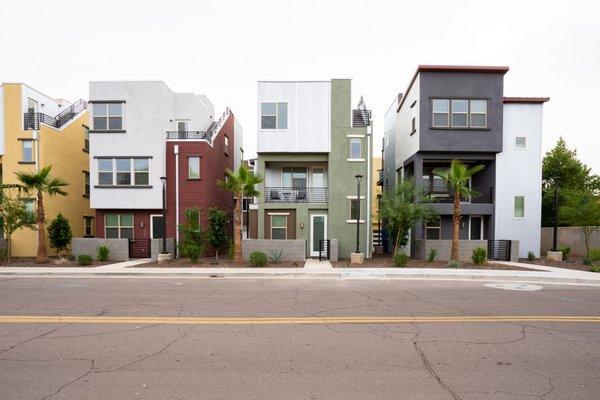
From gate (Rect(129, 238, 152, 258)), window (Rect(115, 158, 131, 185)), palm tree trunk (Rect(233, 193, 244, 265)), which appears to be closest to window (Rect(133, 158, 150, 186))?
window (Rect(115, 158, 131, 185))

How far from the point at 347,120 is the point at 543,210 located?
19.5 metres

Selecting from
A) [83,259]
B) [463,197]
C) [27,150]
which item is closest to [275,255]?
[83,259]

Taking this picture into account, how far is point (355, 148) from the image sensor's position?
1997 cm

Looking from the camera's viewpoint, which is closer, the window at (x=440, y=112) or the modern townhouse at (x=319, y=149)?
the window at (x=440, y=112)

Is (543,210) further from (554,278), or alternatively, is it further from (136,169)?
(136,169)

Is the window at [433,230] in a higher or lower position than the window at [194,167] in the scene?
lower

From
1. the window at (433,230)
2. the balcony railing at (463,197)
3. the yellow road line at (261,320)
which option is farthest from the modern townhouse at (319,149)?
the yellow road line at (261,320)

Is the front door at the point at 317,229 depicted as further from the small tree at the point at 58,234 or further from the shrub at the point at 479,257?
the small tree at the point at 58,234

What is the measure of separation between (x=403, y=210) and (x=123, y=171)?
16925 mm

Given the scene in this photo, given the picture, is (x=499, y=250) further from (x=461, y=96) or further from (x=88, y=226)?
(x=88, y=226)

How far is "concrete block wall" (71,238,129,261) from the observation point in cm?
1762

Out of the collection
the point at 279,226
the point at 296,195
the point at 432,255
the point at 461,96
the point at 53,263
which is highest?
the point at 461,96

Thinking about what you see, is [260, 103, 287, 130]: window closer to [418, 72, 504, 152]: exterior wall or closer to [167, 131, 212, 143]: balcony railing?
[167, 131, 212, 143]: balcony railing

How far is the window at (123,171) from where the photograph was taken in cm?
1953
